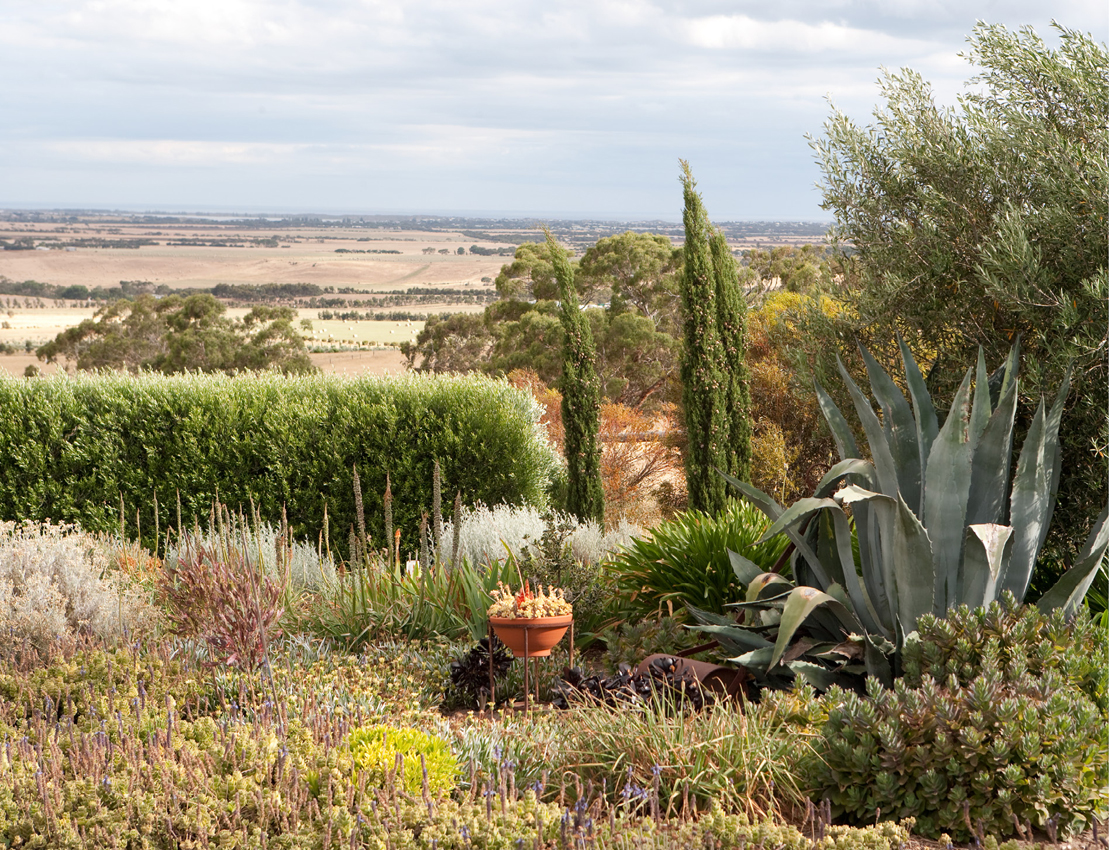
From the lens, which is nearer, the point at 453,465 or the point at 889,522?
the point at 889,522

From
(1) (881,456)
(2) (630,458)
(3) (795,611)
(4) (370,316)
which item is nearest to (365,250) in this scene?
(4) (370,316)

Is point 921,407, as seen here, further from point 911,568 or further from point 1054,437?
point 911,568

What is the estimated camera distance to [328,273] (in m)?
76.4

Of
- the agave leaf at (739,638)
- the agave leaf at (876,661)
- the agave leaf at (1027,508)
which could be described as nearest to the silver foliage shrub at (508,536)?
the agave leaf at (739,638)

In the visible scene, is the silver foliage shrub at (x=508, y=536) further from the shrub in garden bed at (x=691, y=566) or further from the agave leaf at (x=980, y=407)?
the agave leaf at (x=980, y=407)

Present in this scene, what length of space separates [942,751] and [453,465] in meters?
5.91

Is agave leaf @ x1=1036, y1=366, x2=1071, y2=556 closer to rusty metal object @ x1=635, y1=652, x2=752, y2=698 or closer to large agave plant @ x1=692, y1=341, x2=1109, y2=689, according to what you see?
large agave plant @ x1=692, y1=341, x2=1109, y2=689

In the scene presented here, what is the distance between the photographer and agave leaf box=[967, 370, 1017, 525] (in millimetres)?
4074

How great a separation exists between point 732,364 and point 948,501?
4.66 metres

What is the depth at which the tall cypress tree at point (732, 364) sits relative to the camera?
28.1ft

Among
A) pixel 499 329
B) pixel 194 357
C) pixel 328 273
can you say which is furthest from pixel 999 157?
pixel 328 273

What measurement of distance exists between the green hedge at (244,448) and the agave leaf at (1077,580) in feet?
16.9

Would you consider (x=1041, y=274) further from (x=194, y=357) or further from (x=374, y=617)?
(x=194, y=357)

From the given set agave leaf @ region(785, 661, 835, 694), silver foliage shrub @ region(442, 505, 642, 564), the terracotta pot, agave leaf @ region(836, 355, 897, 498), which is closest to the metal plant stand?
the terracotta pot
